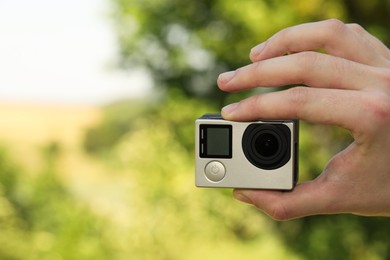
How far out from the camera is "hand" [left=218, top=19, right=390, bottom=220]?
4.03 ft

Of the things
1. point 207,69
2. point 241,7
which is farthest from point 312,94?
point 207,69

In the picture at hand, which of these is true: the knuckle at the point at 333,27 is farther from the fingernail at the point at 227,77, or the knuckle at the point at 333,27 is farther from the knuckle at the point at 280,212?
the knuckle at the point at 280,212

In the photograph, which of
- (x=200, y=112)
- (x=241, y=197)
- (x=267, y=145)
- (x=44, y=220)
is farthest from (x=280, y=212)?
(x=44, y=220)

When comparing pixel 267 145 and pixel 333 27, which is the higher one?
pixel 333 27

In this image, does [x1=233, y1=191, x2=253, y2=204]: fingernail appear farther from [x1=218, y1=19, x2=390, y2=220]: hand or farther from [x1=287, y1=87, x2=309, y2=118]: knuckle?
[x1=287, y1=87, x2=309, y2=118]: knuckle

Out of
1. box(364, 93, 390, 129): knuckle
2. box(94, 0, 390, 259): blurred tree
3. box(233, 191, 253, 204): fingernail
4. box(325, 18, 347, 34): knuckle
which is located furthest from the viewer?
box(94, 0, 390, 259): blurred tree

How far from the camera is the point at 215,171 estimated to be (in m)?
1.58

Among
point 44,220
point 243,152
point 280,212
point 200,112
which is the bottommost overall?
point 44,220

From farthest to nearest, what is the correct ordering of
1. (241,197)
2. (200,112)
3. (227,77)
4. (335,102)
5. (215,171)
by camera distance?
1. (200,112)
2. (215,171)
3. (241,197)
4. (227,77)
5. (335,102)

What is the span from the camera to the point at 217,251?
266 inches

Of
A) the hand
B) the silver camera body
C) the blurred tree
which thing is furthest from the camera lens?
the blurred tree

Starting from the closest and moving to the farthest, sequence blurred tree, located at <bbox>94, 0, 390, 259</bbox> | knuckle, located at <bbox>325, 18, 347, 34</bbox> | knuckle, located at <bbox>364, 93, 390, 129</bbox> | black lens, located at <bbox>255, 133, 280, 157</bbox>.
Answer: knuckle, located at <bbox>364, 93, 390, 129</bbox> < knuckle, located at <bbox>325, 18, 347, 34</bbox> < black lens, located at <bbox>255, 133, 280, 157</bbox> < blurred tree, located at <bbox>94, 0, 390, 259</bbox>

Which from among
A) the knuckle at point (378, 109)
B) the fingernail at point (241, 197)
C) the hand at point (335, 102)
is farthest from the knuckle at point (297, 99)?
the fingernail at point (241, 197)

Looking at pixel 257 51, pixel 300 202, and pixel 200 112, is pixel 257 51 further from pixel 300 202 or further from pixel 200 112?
pixel 200 112
